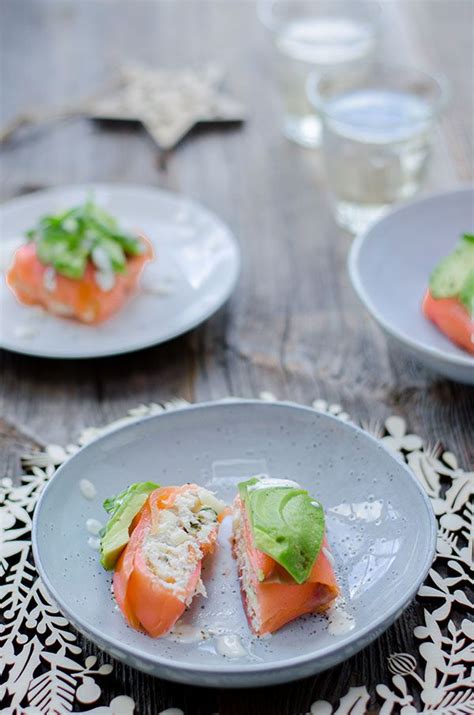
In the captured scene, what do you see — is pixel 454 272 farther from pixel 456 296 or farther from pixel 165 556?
pixel 165 556

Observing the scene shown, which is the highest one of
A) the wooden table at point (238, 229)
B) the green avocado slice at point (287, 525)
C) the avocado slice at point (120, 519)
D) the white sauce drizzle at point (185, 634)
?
the green avocado slice at point (287, 525)

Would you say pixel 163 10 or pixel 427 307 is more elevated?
pixel 427 307

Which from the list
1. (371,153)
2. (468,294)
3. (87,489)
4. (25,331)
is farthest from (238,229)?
(87,489)

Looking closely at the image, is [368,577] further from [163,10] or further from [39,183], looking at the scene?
[163,10]

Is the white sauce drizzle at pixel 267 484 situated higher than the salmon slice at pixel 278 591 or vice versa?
the white sauce drizzle at pixel 267 484

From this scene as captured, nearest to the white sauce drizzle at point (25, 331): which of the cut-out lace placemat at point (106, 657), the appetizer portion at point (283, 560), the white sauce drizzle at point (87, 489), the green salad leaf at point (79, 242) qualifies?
the green salad leaf at point (79, 242)

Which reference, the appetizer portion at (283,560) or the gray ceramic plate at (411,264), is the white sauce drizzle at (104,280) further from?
the appetizer portion at (283,560)

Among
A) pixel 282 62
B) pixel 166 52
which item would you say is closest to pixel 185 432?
pixel 282 62
